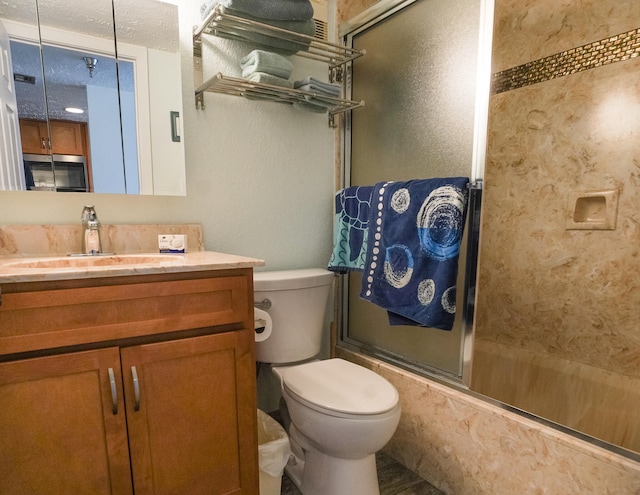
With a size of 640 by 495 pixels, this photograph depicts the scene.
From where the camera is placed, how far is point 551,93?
1.67m

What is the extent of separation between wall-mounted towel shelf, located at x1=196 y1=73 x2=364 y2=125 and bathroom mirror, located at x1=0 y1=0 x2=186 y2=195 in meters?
0.12

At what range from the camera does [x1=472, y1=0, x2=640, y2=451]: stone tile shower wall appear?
1.49 m

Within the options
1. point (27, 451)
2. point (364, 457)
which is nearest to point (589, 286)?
point (364, 457)

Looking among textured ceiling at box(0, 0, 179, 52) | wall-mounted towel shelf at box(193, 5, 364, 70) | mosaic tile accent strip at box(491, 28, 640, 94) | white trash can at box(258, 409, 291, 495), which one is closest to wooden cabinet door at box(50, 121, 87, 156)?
textured ceiling at box(0, 0, 179, 52)

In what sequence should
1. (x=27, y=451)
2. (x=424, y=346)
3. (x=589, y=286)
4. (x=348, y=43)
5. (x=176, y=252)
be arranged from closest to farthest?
(x=27, y=451), (x=176, y=252), (x=424, y=346), (x=589, y=286), (x=348, y=43)

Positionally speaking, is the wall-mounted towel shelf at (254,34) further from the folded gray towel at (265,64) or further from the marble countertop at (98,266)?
the marble countertop at (98,266)

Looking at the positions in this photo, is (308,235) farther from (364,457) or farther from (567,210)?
(567,210)

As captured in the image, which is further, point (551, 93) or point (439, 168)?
point (551, 93)

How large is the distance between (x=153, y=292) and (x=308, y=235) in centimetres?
98

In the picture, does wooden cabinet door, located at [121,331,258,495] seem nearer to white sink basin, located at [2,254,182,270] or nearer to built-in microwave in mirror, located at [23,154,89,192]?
white sink basin, located at [2,254,182,270]

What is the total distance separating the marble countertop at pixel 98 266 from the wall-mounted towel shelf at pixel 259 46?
0.69m

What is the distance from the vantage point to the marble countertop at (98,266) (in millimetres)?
798

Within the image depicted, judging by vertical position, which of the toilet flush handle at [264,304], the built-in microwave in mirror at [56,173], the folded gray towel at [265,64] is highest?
the folded gray towel at [265,64]

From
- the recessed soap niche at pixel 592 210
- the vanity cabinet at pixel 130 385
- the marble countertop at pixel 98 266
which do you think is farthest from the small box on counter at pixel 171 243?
the recessed soap niche at pixel 592 210
